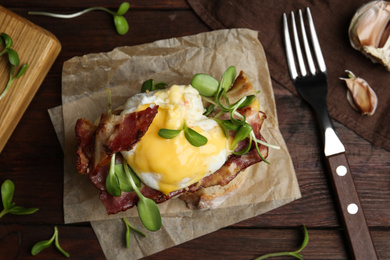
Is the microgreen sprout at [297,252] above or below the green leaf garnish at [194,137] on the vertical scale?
below

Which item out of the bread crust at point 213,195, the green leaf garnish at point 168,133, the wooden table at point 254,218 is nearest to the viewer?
the green leaf garnish at point 168,133

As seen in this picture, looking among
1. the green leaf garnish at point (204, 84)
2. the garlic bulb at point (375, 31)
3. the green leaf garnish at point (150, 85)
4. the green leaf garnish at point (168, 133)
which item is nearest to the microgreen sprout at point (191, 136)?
the green leaf garnish at point (168, 133)

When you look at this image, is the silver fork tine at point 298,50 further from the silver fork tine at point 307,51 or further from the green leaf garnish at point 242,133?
the green leaf garnish at point 242,133

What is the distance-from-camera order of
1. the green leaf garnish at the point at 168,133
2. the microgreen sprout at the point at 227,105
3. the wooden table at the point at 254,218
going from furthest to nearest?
the wooden table at the point at 254,218 → the microgreen sprout at the point at 227,105 → the green leaf garnish at the point at 168,133

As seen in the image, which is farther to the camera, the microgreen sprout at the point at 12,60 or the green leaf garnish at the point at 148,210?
the microgreen sprout at the point at 12,60

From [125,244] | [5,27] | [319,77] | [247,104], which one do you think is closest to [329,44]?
[319,77]

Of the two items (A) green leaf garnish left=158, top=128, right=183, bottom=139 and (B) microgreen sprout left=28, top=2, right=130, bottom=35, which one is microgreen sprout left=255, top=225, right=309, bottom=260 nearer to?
(A) green leaf garnish left=158, top=128, right=183, bottom=139

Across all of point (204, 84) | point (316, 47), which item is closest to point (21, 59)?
point (204, 84)
